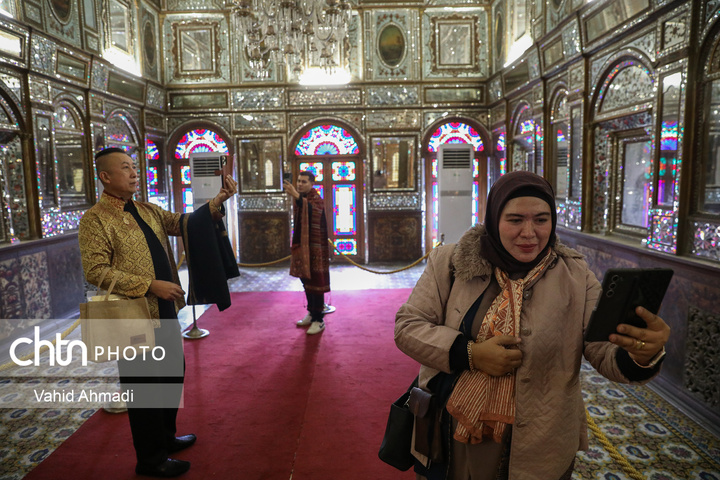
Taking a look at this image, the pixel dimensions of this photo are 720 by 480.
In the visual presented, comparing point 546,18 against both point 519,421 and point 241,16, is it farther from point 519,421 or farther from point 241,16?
point 519,421

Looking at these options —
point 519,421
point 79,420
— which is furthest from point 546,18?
point 79,420

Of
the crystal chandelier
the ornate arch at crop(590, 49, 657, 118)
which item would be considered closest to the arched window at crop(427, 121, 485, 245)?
the ornate arch at crop(590, 49, 657, 118)

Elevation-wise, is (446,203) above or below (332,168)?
below

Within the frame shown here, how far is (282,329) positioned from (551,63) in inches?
172

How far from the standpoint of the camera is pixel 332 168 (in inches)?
336

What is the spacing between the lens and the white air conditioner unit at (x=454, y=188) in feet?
26.2

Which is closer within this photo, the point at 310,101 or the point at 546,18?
the point at 546,18

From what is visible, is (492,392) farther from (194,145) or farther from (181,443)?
(194,145)

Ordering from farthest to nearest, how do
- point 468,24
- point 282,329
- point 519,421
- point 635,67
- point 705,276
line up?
point 468,24 < point 282,329 < point 635,67 < point 705,276 < point 519,421

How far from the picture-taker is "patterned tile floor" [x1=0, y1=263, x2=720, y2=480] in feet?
7.96

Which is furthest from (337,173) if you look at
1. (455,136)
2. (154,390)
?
(154,390)

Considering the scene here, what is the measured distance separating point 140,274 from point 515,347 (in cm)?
177

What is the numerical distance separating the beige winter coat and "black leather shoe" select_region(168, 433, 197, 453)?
1958 millimetres

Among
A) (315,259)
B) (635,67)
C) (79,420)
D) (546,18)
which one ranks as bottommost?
(79,420)
